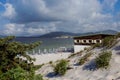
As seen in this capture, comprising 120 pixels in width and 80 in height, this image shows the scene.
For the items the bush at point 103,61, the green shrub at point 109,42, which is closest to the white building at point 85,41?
the green shrub at point 109,42

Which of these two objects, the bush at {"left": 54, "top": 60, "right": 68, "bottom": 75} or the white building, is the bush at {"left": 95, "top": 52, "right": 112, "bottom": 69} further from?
the white building

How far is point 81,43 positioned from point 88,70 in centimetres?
3803

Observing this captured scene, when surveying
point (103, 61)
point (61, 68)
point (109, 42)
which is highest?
point (109, 42)

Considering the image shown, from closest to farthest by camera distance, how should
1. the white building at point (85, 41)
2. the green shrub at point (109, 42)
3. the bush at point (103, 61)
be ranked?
the bush at point (103, 61) → the green shrub at point (109, 42) → the white building at point (85, 41)

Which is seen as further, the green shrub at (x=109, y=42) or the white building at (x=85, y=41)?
the white building at (x=85, y=41)

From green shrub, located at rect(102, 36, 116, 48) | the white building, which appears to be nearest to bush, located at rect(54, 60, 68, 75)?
green shrub, located at rect(102, 36, 116, 48)

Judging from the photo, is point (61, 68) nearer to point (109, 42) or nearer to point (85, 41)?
point (109, 42)

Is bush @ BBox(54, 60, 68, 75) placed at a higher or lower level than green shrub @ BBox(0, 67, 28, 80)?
lower

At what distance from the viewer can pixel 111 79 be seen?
1706 centimetres

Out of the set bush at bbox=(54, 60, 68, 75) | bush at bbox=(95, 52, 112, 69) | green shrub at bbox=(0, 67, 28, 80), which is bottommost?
bush at bbox=(54, 60, 68, 75)

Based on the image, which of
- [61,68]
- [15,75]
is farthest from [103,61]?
[15,75]

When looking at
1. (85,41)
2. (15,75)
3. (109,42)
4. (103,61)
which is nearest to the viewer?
(15,75)

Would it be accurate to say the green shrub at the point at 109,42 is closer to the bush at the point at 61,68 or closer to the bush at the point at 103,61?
the bush at the point at 103,61

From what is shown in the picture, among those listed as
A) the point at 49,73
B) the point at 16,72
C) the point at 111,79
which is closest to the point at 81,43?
the point at 49,73
